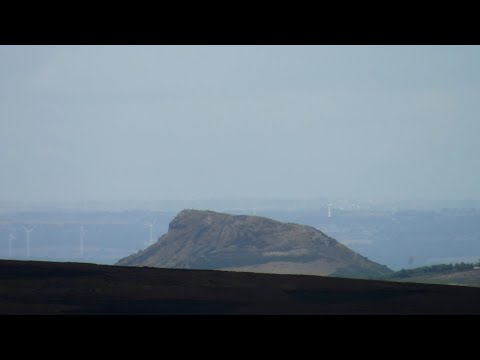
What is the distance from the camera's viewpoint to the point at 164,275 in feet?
35.1

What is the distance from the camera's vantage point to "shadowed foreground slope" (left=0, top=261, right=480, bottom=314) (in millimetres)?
8031

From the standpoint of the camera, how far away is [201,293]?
360 inches

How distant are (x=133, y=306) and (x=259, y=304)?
1341 millimetres

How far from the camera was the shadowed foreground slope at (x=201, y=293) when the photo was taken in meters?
8.03
